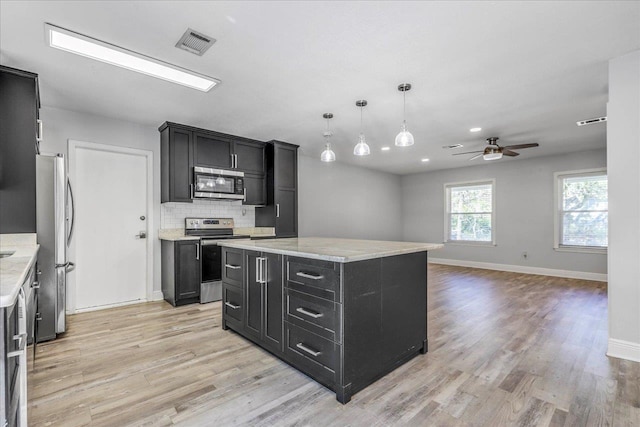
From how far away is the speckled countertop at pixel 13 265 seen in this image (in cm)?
106

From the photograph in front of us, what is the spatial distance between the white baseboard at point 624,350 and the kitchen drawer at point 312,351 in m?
2.37

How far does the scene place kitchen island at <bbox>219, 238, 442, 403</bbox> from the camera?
1.96m

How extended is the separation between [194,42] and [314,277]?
6.34ft

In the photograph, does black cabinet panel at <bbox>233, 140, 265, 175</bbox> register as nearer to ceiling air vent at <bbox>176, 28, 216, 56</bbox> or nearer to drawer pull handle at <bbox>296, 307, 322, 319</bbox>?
ceiling air vent at <bbox>176, 28, 216, 56</bbox>

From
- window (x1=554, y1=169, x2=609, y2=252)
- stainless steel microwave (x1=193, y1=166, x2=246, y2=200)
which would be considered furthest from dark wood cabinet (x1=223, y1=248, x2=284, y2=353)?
window (x1=554, y1=169, x2=609, y2=252)

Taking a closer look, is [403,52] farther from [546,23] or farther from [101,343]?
[101,343]

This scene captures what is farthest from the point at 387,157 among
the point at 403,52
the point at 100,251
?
the point at 100,251

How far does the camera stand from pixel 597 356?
256cm

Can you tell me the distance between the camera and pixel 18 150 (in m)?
2.75

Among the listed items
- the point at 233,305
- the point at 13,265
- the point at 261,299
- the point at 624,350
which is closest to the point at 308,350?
Answer: the point at 261,299

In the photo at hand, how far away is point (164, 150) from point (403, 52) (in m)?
3.40

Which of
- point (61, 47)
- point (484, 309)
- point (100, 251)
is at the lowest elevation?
point (484, 309)

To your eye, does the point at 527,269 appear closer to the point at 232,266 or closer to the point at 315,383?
the point at 315,383

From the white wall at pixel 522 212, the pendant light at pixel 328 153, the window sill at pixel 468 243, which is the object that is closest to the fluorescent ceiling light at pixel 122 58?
the pendant light at pixel 328 153
